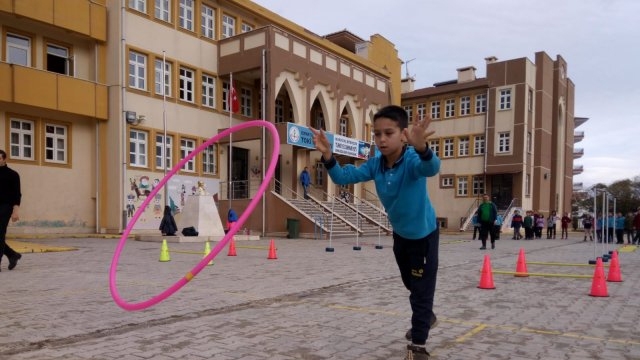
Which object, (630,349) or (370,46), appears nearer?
(630,349)

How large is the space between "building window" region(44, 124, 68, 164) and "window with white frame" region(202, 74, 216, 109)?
27.5 ft

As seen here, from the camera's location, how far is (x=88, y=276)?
9.70 meters

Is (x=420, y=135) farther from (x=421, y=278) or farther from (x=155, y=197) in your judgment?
(x=155, y=197)

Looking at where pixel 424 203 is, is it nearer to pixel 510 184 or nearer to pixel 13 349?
pixel 13 349

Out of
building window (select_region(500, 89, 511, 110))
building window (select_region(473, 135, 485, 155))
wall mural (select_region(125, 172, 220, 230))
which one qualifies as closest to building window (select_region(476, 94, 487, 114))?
building window (select_region(500, 89, 511, 110))

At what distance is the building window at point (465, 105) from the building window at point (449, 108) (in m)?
0.88

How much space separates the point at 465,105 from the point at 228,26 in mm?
26640

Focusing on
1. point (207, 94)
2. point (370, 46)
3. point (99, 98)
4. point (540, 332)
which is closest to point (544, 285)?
point (540, 332)

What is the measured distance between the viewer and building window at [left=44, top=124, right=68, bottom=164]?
2386 centimetres

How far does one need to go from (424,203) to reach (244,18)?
3148 centimetres

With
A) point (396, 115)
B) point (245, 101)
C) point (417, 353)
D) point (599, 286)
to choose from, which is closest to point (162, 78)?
point (245, 101)

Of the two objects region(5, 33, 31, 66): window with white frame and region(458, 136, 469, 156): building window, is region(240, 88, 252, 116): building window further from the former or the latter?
region(458, 136, 469, 156): building window

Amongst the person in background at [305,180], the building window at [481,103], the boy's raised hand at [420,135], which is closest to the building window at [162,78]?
the person in background at [305,180]

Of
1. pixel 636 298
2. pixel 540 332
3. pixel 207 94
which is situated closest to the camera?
pixel 540 332
